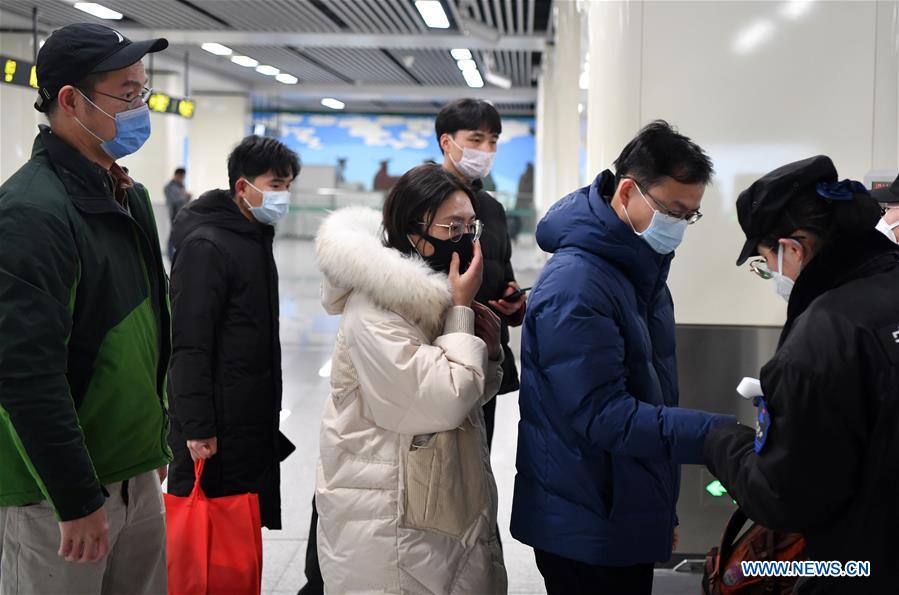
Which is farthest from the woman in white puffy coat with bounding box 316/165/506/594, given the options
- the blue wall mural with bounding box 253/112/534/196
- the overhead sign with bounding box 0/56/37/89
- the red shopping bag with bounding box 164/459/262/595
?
the blue wall mural with bounding box 253/112/534/196

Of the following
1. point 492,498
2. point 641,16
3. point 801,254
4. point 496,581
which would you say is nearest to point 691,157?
point 801,254

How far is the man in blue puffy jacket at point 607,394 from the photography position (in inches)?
76.4

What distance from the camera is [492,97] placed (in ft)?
80.8

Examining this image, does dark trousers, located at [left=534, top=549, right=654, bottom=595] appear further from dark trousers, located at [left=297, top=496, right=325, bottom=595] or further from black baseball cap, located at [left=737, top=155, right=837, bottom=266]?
dark trousers, located at [left=297, top=496, right=325, bottom=595]

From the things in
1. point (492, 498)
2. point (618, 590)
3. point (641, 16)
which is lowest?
point (618, 590)

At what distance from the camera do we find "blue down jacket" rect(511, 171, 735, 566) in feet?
6.35

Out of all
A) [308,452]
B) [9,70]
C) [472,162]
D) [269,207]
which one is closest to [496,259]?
[472,162]

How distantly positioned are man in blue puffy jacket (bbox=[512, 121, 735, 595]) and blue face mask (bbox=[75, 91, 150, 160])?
1048 millimetres

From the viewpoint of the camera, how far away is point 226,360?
9.84 feet

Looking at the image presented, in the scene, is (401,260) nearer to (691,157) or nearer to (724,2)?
(691,157)

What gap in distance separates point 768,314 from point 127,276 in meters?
→ 2.69

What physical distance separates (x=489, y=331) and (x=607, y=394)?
398 millimetres

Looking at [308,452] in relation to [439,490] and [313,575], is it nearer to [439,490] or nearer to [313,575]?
[313,575]

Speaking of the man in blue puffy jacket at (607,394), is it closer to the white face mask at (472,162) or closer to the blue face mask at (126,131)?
the blue face mask at (126,131)
